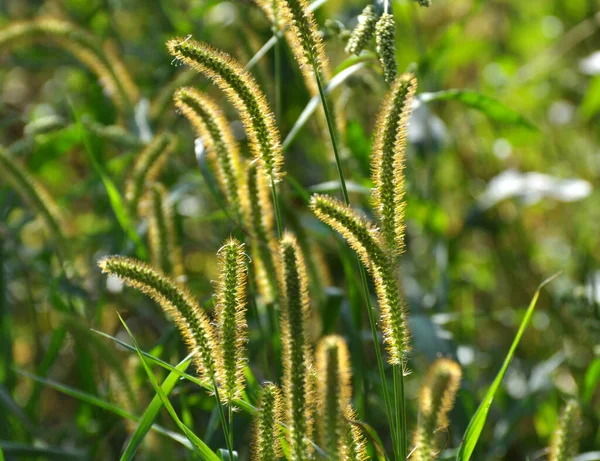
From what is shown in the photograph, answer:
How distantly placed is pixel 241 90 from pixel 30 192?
93cm

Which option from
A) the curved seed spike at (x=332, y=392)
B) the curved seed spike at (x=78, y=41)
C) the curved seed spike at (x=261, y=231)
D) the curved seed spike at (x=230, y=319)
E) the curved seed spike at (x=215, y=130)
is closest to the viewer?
the curved seed spike at (x=332, y=392)

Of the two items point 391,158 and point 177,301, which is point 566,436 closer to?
point 391,158

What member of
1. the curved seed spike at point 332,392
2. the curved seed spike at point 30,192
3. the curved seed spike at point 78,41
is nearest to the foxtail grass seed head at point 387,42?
the curved seed spike at point 332,392

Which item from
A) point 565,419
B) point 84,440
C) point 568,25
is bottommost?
point 84,440

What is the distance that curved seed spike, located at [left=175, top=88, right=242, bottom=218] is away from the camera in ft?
5.12

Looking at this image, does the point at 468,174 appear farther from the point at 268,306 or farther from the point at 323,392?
the point at 323,392

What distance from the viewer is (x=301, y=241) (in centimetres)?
217

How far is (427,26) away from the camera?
16.1 ft

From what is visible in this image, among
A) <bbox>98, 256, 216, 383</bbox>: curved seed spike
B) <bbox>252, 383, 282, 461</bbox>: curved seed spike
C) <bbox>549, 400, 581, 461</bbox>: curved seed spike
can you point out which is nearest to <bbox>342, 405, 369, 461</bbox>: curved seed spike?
<bbox>252, 383, 282, 461</bbox>: curved seed spike

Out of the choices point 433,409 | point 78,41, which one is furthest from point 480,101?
point 78,41

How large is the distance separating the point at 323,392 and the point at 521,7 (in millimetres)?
4469

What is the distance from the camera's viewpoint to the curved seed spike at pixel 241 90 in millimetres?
1289

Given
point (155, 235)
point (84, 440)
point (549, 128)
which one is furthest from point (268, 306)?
point (549, 128)

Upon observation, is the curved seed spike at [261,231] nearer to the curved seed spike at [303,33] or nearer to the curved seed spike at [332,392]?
the curved seed spike at [303,33]
